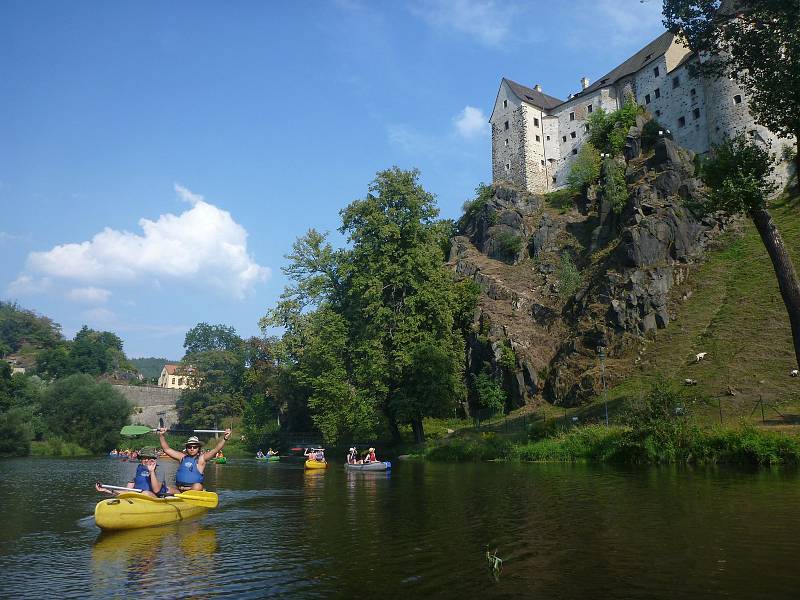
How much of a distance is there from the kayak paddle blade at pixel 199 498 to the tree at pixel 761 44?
25.0 m

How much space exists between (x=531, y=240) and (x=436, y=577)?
6306 centimetres

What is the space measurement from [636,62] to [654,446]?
69.2m

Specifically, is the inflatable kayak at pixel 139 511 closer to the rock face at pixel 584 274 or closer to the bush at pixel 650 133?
the rock face at pixel 584 274

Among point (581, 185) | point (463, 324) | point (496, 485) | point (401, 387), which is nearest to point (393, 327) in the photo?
point (401, 387)

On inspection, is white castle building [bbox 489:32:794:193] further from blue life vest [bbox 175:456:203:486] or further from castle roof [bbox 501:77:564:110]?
blue life vest [bbox 175:456:203:486]

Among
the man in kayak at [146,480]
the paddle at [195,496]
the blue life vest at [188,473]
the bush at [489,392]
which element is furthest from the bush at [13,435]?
the man in kayak at [146,480]

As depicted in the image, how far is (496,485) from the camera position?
965 inches

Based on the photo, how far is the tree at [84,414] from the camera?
75.4 metres

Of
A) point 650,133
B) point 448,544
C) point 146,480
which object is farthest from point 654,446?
point 650,133

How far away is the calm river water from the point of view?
10.0 meters

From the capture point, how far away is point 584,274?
61250mm

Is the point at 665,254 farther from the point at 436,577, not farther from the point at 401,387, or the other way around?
the point at 436,577

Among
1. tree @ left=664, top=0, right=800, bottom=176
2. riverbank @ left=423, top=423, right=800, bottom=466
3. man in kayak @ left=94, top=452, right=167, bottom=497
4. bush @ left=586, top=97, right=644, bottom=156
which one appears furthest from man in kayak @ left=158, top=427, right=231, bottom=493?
bush @ left=586, top=97, right=644, bottom=156

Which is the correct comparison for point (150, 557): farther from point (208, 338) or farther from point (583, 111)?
point (208, 338)
